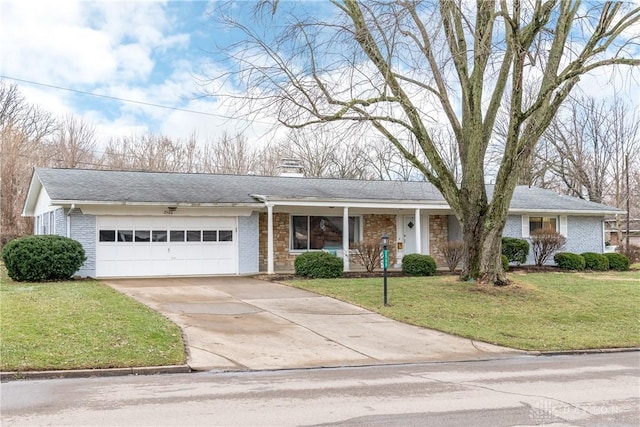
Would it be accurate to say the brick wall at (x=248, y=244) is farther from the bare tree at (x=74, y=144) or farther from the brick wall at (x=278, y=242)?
the bare tree at (x=74, y=144)

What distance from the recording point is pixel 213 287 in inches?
605

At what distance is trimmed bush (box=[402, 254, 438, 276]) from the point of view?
19172 millimetres

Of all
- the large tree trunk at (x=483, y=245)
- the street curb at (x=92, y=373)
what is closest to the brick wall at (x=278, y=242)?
the large tree trunk at (x=483, y=245)

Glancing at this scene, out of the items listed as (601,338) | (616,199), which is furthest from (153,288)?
(616,199)

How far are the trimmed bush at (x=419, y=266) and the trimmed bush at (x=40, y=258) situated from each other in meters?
10.2

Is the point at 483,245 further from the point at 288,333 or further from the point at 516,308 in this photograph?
the point at 288,333

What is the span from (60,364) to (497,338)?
6.98 meters

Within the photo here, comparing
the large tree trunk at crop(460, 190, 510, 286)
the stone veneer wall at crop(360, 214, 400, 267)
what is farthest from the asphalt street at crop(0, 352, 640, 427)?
the stone veneer wall at crop(360, 214, 400, 267)

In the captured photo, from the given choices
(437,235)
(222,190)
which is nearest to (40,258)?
(222,190)

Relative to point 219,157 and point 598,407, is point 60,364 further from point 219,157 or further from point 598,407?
point 219,157

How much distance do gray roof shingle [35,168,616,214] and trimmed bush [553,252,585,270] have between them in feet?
6.98

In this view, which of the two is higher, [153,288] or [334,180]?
[334,180]

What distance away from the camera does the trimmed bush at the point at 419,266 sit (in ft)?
62.9

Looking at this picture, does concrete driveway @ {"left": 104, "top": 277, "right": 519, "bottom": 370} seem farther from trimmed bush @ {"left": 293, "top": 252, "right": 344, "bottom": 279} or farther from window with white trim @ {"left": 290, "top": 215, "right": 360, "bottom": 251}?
window with white trim @ {"left": 290, "top": 215, "right": 360, "bottom": 251}
